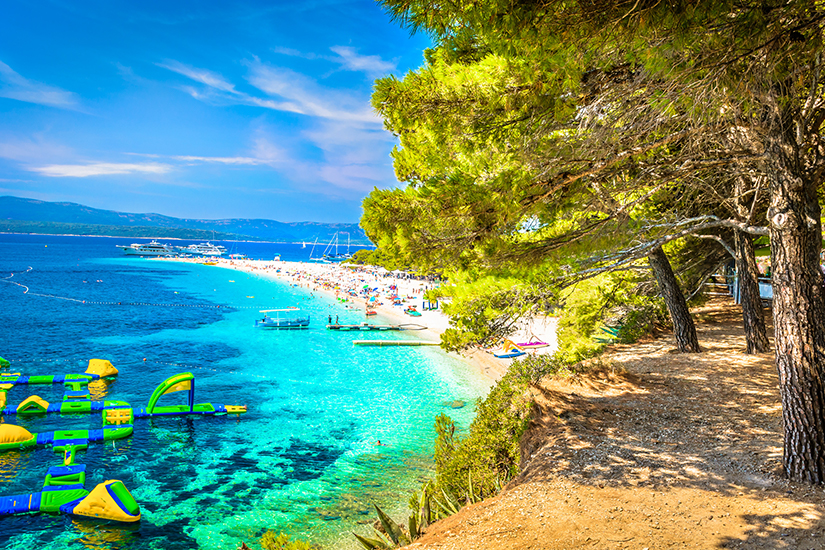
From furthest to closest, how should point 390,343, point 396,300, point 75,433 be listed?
point 396,300, point 390,343, point 75,433

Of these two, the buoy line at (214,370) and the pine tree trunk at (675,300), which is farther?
the buoy line at (214,370)

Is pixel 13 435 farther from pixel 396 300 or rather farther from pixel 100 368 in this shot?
pixel 396 300

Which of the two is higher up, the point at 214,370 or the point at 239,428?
the point at 214,370

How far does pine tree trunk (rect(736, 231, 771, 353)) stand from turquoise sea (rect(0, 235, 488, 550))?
900 centimetres

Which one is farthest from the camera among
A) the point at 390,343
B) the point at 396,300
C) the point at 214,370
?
the point at 396,300

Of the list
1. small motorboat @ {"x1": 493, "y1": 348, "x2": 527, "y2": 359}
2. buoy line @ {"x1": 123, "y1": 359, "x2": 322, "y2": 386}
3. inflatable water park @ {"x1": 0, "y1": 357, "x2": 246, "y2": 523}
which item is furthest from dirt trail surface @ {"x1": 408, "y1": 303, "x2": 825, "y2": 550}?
buoy line @ {"x1": 123, "y1": 359, "x2": 322, "y2": 386}

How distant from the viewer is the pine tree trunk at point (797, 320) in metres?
4.91

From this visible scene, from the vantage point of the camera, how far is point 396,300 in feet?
169

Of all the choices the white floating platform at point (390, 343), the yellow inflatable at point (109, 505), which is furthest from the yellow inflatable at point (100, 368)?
the white floating platform at point (390, 343)

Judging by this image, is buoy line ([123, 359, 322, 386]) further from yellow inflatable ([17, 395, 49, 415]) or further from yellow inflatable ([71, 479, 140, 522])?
yellow inflatable ([71, 479, 140, 522])

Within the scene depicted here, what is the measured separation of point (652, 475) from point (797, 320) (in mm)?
2446

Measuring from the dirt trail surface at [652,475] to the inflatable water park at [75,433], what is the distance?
982 centimetres

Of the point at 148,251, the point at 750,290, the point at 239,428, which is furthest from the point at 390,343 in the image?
the point at 148,251

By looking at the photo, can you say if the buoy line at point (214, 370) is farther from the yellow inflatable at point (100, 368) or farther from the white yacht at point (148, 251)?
the white yacht at point (148, 251)
